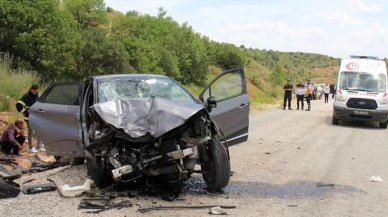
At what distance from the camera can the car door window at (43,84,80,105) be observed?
8.14 metres

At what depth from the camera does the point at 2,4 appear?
2175 cm

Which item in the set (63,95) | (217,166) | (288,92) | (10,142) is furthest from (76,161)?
(288,92)

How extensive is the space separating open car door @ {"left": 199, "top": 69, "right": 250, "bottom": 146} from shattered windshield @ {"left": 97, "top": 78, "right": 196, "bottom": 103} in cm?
38

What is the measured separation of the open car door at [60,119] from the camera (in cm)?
760

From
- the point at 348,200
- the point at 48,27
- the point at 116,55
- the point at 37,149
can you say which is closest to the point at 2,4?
the point at 48,27

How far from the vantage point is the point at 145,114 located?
6.29 meters

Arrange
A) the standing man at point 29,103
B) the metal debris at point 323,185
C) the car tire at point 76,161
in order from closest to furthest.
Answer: the metal debris at point 323,185 < the car tire at point 76,161 < the standing man at point 29,103

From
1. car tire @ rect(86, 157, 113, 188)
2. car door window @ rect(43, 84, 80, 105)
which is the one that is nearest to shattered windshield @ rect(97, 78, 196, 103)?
car door window @ rect(43, 84, 80, 105)

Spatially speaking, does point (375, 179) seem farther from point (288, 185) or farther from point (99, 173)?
point (99, 173)

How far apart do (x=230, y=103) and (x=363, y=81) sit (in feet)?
39.4

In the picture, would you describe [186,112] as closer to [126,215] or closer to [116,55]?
[126,215]

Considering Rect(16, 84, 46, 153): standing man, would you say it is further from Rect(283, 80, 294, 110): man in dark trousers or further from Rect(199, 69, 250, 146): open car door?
Rect(283, 80, 294, 110): man in dark trousers

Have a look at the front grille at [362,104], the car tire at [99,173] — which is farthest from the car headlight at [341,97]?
the car tire at [99,173]

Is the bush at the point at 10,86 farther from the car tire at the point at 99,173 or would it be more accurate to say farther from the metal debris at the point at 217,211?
the metal debris at the point at 217,211
